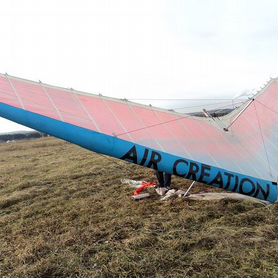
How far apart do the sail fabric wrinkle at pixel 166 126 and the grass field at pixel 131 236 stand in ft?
3.93

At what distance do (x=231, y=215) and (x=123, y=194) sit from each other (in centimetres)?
354

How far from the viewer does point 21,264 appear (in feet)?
19.5

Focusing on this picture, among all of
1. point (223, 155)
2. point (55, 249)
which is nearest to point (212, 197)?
point (223, 155)

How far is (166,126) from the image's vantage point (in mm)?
7871

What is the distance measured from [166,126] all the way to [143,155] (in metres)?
1.21

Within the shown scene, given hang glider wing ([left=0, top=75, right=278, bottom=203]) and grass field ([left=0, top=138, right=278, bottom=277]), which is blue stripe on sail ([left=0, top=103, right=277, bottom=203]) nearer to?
hang glider wing ([left=0, top=75, right=278, bottom=203])

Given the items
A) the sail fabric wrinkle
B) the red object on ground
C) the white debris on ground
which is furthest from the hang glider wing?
the red object on ground

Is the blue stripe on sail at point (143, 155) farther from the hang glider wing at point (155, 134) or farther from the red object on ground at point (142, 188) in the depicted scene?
the red object on ground at point (142, 188)

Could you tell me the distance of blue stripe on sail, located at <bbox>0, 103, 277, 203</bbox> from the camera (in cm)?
629

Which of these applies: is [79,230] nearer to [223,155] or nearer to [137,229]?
[137,229]

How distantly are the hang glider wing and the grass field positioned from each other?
2.97ft

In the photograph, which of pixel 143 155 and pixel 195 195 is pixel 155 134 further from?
pixel 195 195

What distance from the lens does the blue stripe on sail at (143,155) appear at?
20.6 ft

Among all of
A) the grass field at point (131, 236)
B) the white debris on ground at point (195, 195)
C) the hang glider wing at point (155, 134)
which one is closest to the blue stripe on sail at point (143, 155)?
the hang glider wing at point (155, 134)
